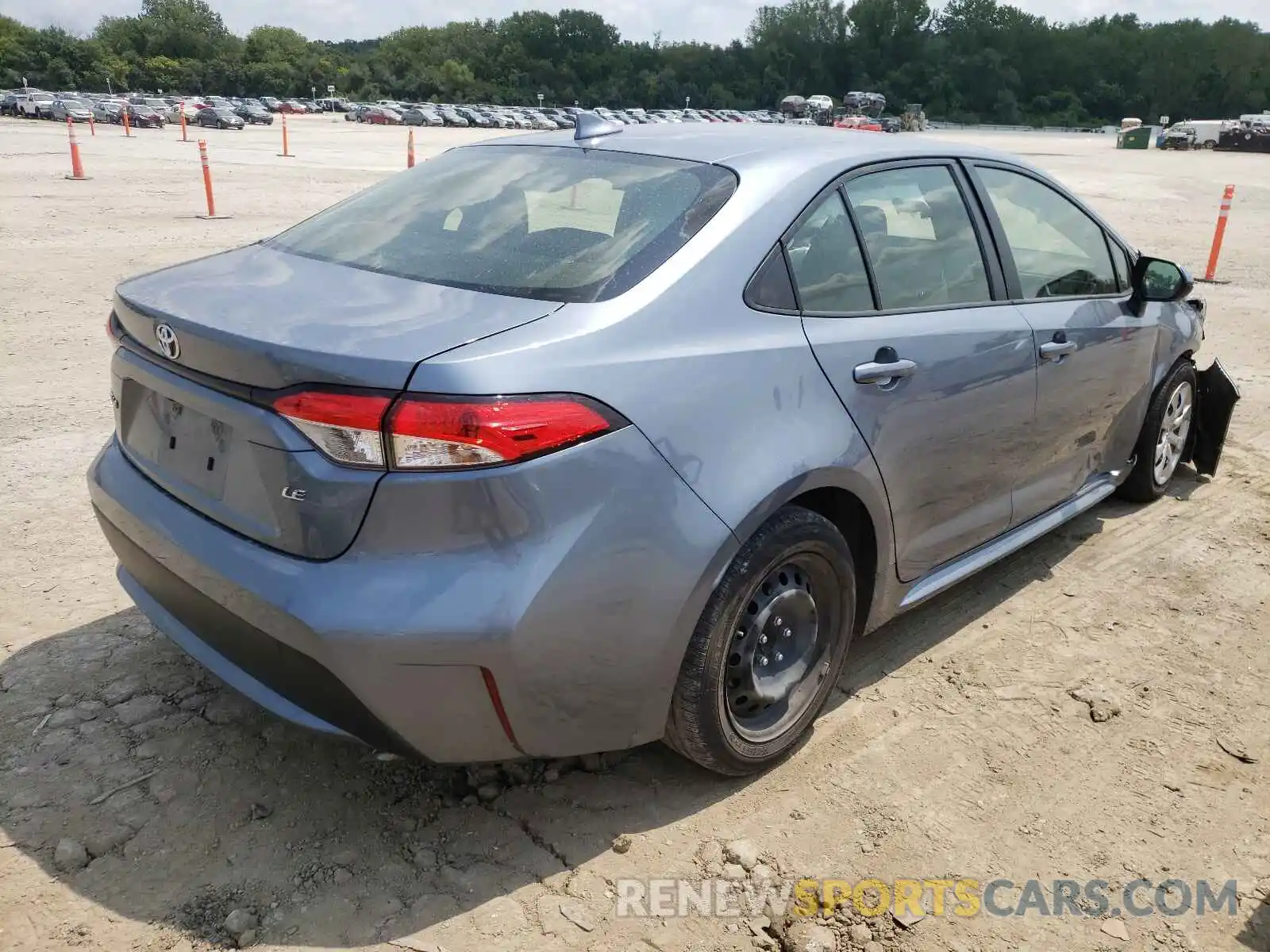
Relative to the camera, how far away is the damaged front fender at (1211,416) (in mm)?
5016

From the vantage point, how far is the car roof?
2.91 metres

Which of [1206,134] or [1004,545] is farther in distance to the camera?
[1206,134]

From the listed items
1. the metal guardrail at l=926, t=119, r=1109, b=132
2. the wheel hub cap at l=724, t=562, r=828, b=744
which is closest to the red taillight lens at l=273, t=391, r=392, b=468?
the wheel hub cap at l=724, t=562, r=828, b=744

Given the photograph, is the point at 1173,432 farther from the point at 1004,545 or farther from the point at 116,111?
the point at 116,111

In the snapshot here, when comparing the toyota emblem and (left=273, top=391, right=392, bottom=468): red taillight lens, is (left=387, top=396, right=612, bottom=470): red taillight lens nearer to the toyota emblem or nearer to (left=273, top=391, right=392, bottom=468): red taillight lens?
(left=273, top=391, right=392, bottom=468): red taillight lens

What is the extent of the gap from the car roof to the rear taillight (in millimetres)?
1171

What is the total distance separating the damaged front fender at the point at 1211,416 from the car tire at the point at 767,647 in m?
3.18

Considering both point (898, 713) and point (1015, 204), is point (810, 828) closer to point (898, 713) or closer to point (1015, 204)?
point (898, 713)

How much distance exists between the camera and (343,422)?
2064 mm

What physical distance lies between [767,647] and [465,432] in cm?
117

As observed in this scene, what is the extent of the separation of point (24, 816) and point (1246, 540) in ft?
16.0

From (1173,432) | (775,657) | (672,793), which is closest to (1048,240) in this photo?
(1173,432)

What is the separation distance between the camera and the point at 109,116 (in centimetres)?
5494

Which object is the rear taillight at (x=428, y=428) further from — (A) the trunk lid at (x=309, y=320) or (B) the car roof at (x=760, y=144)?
(B) the car roof at (x=760, y=144)
